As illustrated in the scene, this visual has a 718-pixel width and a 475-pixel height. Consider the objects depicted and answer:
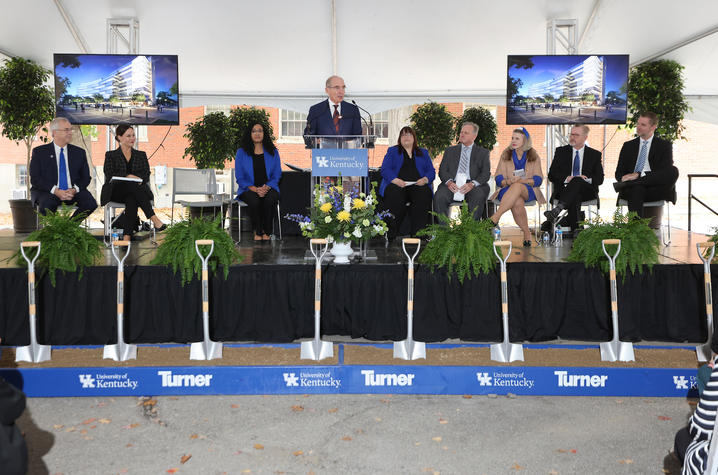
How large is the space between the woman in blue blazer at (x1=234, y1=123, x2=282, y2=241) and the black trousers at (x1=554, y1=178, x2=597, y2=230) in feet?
9.43

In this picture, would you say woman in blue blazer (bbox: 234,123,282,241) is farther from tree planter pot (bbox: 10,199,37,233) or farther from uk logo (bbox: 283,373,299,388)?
tree planter pot (bbox: 10,199,37,233)

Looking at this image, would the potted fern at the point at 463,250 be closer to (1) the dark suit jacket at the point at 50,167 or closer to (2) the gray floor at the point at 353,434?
(2) the gray floor at the point at 353,434

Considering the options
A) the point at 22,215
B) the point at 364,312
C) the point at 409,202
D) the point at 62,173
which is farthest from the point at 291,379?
the point at 22,215

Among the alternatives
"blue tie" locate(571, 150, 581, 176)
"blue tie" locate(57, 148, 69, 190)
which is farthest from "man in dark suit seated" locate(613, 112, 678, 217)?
"blue tie" locate(57, 148, 69, 190)

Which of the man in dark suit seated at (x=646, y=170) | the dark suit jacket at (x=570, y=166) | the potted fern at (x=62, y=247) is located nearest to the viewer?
the potted fern at (x=62, y=247)

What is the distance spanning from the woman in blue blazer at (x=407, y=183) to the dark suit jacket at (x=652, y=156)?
188cm

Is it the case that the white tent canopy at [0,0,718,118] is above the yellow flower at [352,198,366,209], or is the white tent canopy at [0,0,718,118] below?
above

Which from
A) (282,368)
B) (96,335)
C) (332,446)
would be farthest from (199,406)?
(96,335)

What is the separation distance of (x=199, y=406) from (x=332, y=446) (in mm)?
839

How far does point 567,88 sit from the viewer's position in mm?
7125

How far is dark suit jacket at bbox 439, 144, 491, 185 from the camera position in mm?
6336

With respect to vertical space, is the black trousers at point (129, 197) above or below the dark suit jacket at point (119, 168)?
below

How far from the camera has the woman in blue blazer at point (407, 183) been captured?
20.7 ft

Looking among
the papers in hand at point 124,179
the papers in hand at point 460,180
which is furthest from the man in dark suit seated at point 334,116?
the papers in hand at point 124,179
